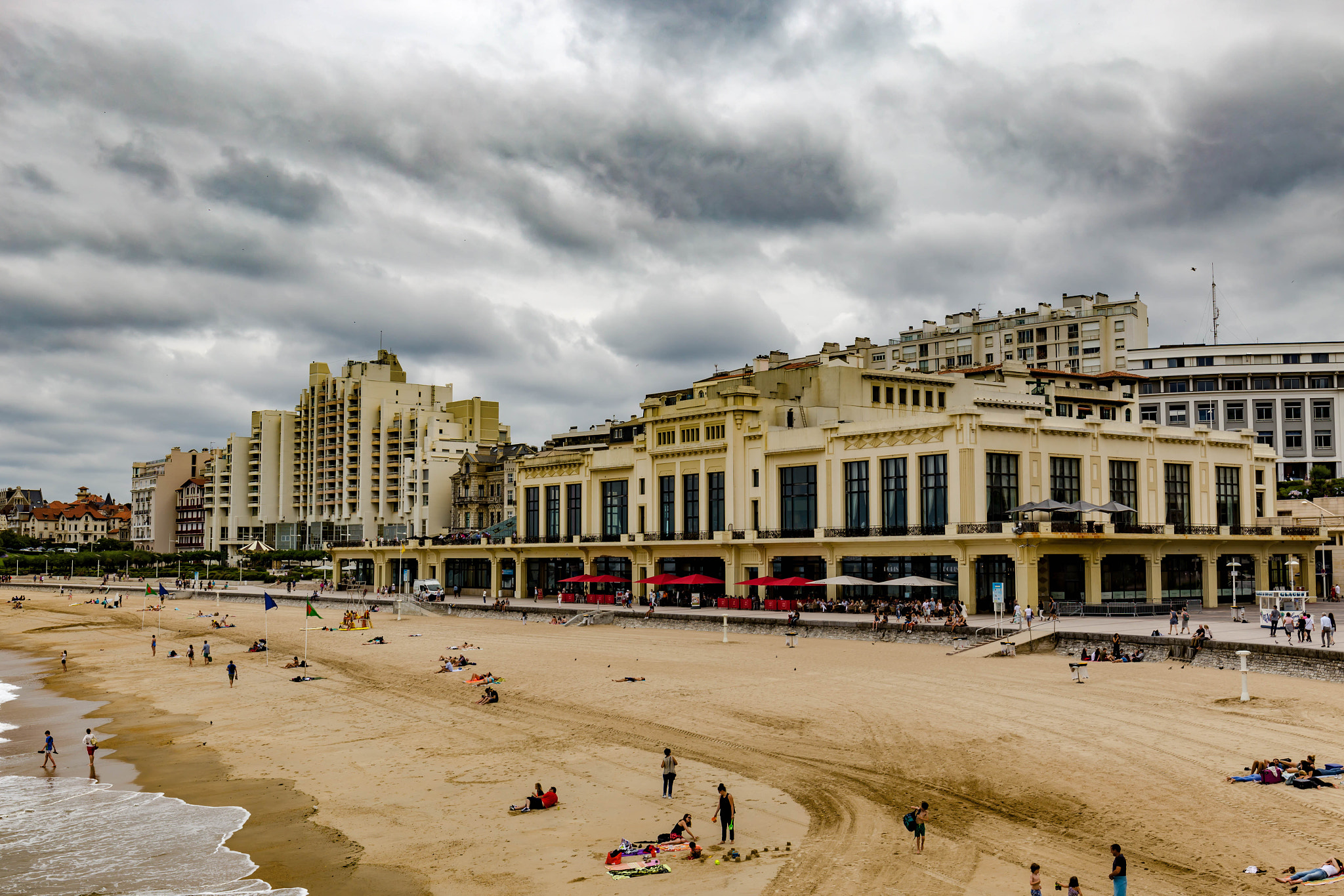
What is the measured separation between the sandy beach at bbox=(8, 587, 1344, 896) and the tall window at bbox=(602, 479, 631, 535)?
109 feet

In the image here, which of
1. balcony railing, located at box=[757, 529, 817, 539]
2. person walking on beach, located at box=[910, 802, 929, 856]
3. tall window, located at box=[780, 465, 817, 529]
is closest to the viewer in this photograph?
person walking on beach, located at box=[910, 802, 929, 856]

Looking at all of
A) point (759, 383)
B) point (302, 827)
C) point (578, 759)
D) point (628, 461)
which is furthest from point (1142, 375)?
point (302, 827)

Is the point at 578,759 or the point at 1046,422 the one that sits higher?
the point at 1046,422

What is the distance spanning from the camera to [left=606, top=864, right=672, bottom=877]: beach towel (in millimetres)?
18047

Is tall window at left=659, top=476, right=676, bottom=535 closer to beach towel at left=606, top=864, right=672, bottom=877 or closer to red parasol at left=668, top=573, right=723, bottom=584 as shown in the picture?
red parasol at left=668, top=573, right=723, bottom=584

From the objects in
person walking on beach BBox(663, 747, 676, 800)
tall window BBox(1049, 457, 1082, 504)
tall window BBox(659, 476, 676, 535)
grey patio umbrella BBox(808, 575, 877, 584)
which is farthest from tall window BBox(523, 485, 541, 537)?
person walking on beach BBox(663, 747, 676, 800)

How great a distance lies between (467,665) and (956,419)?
93.0 ft

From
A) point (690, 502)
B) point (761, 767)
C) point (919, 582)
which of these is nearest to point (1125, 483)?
point (919, 582)

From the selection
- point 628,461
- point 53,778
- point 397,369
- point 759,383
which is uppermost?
point 397,369

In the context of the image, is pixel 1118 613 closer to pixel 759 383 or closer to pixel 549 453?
pixel 759 383

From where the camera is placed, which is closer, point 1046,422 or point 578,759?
point 578,759

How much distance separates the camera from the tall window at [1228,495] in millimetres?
63156

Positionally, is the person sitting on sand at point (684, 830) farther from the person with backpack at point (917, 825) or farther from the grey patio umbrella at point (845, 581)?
the grey patio umbrella at point (845, 581)

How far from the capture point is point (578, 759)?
2639 cm
